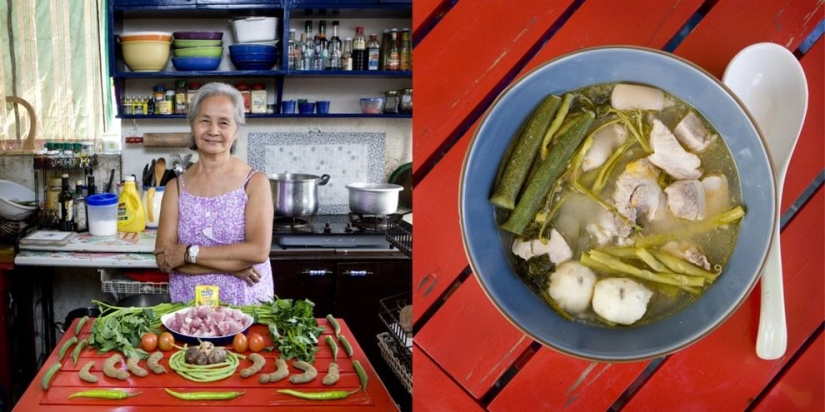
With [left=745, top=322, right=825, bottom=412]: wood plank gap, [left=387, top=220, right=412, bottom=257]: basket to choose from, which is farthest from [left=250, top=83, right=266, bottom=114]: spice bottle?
[left=745, top=322, right=825, bottom=412]: wood plank gap

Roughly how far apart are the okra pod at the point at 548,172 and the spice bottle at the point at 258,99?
8.80 feet

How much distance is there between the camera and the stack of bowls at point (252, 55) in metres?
3.27

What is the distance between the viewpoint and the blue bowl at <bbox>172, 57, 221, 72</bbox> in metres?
3.28

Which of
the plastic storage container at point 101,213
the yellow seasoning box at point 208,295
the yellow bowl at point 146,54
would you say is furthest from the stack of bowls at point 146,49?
the yellow seasoning box at point 208,295

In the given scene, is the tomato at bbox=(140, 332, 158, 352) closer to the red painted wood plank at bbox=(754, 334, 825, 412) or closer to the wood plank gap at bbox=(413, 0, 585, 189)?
the wood plank gap at bbox=(413, 0, 585, 189)

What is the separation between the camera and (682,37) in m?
1.05

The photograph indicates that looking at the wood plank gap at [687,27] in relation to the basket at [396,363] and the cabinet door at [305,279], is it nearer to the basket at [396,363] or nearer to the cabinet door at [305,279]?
the basket at [396,363]

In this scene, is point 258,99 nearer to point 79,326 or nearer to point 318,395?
point 79,326

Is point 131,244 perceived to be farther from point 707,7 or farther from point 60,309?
point 707,7

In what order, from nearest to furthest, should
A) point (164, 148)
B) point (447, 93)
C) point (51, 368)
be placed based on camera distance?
point (447, 93) < point (51, 368) < point (164, 148)

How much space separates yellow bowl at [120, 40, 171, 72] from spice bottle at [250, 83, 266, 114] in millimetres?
425

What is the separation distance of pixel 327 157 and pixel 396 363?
7.48ft

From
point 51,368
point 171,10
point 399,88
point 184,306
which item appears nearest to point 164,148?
point 171,10

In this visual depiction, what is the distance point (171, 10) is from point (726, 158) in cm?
299
